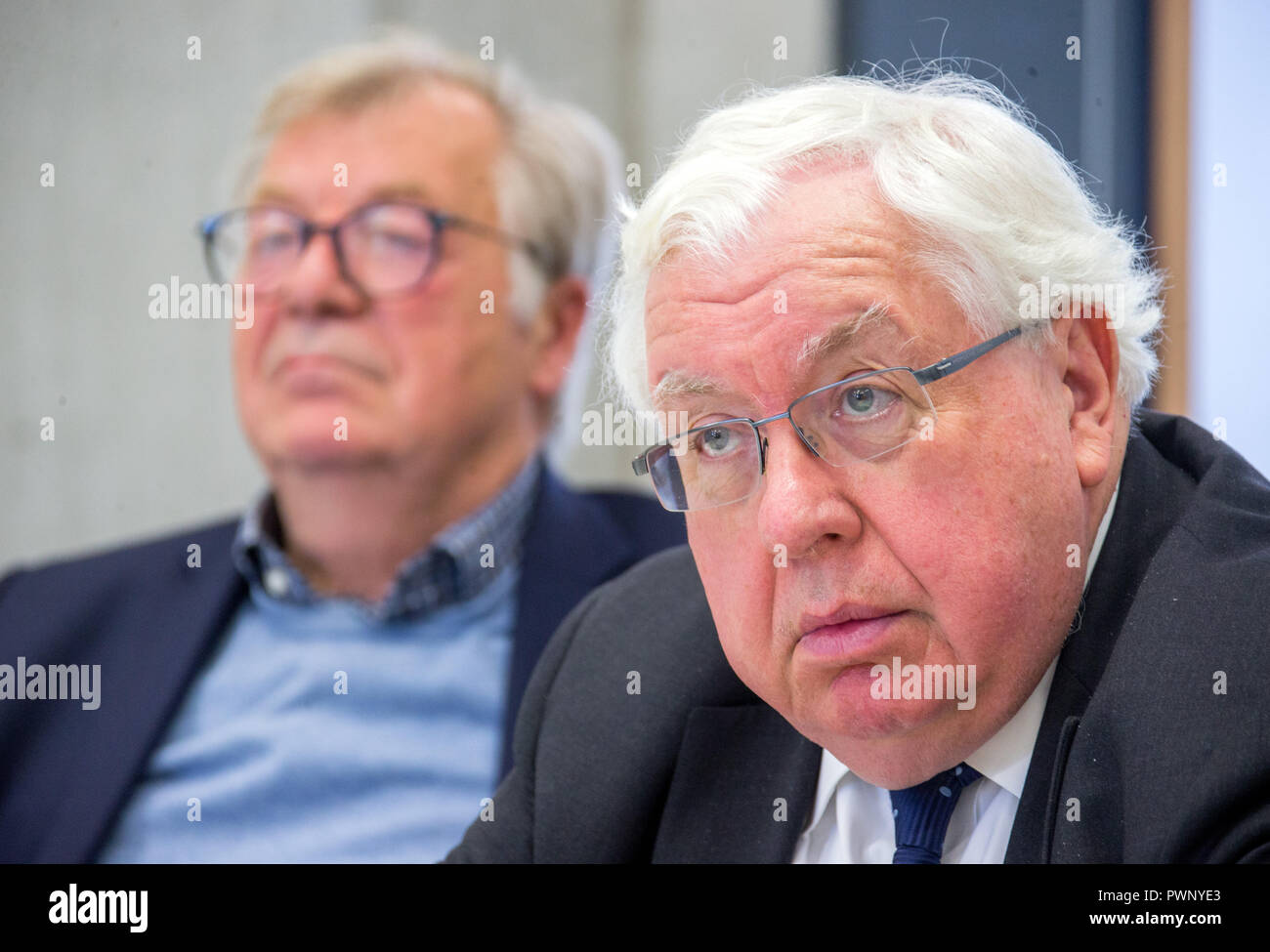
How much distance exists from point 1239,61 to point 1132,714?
1121 millimetres

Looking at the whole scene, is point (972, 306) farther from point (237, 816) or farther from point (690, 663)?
point (237, 816)

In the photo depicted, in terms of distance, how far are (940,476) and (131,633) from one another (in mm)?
1775

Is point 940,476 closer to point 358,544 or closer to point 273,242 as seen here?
point 358,544

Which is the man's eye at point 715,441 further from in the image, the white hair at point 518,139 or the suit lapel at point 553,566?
the white hair at point 518,139

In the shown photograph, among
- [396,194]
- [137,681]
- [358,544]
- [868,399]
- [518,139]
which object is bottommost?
[137,681]

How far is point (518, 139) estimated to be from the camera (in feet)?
8.30

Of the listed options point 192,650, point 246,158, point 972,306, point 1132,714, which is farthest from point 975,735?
point 246,158

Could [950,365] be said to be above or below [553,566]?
above

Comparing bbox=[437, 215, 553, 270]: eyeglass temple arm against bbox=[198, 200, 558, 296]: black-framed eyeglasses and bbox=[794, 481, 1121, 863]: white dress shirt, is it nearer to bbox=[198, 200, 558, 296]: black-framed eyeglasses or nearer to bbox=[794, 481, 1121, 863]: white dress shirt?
bbox=[198, 200, 558, 296]: black-framed eyeglasses

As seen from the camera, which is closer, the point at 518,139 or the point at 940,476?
the point at 940,476

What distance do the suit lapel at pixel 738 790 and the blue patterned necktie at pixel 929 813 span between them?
5.7 inches

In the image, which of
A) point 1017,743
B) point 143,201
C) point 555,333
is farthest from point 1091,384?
point 143,201

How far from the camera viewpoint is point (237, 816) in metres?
2.18

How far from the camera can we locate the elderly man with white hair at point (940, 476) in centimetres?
125
